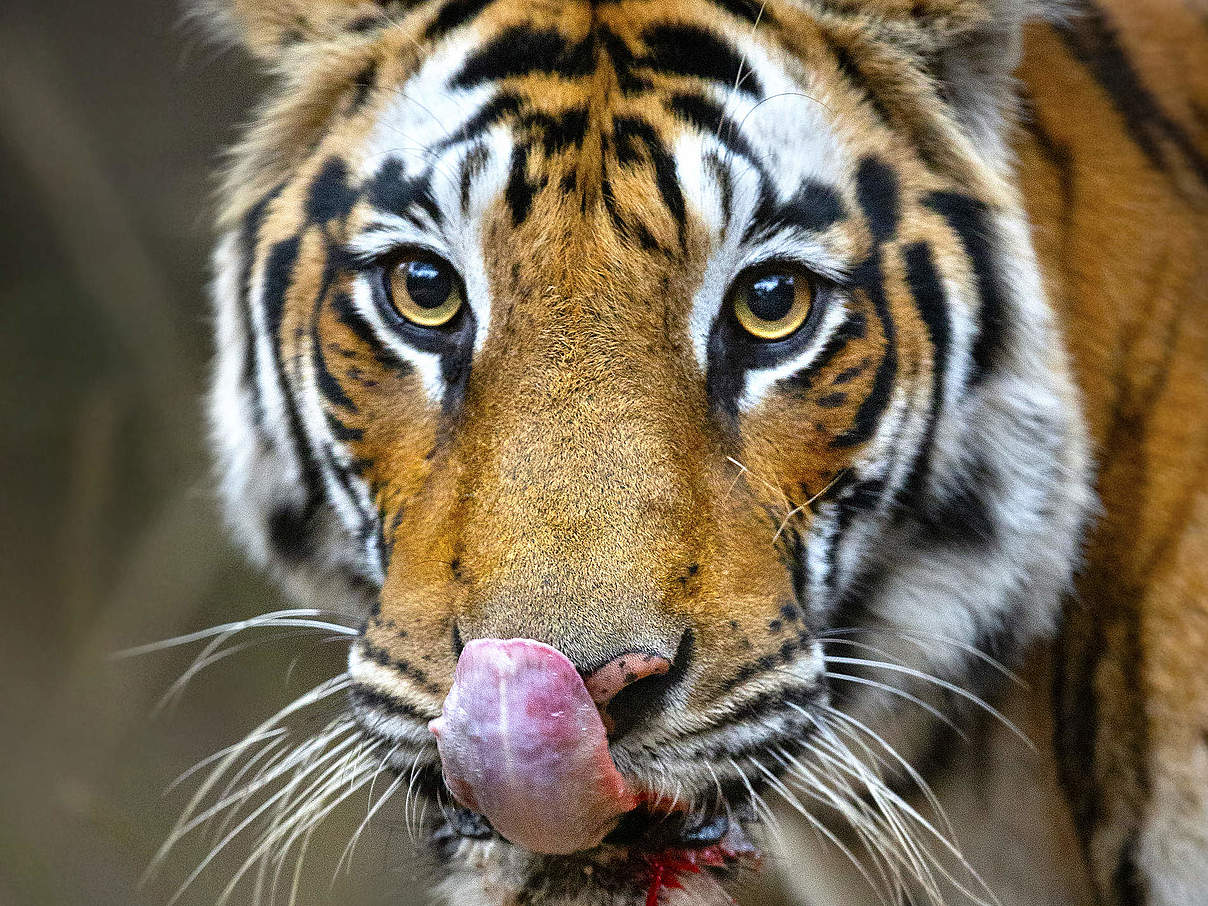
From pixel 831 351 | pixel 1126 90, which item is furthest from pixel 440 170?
pixel 1126 90

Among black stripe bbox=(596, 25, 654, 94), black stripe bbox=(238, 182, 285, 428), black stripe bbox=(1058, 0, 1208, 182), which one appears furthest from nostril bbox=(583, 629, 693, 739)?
black stripe bbox=(1058, 0, 1208, 182)

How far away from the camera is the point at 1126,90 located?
1260 mm

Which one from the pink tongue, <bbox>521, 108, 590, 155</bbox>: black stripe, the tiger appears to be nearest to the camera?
the pink tongue

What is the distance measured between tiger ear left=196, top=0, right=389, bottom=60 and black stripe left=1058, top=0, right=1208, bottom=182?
0.69 m

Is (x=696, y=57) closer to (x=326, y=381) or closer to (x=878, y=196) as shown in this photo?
(x=878, y=196)

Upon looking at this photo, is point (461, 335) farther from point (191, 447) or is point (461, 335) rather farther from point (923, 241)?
point (191, 447)

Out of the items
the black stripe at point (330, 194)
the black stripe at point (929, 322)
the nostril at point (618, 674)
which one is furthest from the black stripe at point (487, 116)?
the nostril at point (618, 674)

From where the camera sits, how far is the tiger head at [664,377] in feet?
2.89

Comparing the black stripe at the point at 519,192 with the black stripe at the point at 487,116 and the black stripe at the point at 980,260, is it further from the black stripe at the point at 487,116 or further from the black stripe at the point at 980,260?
the black stripe at the point at 980,260

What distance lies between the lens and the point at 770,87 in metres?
1.02

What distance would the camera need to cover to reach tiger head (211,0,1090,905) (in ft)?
2.89

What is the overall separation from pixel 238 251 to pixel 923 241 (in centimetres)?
66

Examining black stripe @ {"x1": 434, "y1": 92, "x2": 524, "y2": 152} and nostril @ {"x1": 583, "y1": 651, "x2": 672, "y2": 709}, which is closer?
nostril @ {"x1": 583, "y1": 651, "x2": 672, "y2": 709}

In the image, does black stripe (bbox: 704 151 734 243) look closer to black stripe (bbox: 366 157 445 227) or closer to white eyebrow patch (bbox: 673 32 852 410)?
white eyebrow patch (bbox: 673 32 852 410)
